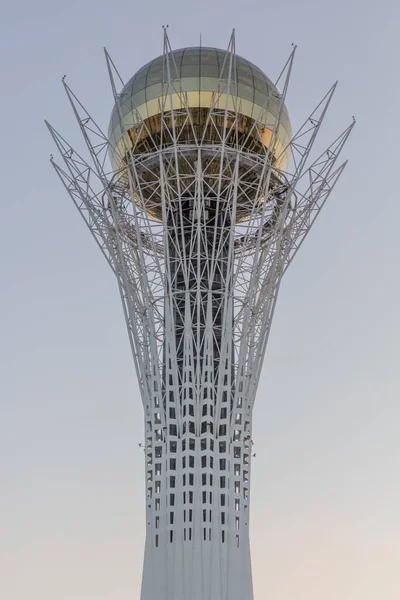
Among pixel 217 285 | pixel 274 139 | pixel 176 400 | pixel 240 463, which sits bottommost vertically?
pixel 240 463

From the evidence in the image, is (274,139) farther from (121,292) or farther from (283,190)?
(121,292)

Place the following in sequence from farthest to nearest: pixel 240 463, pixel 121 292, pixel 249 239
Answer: pixel 249 239 < pixel 121 292 < pixel 240 463

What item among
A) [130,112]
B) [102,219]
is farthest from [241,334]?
[130,112]
